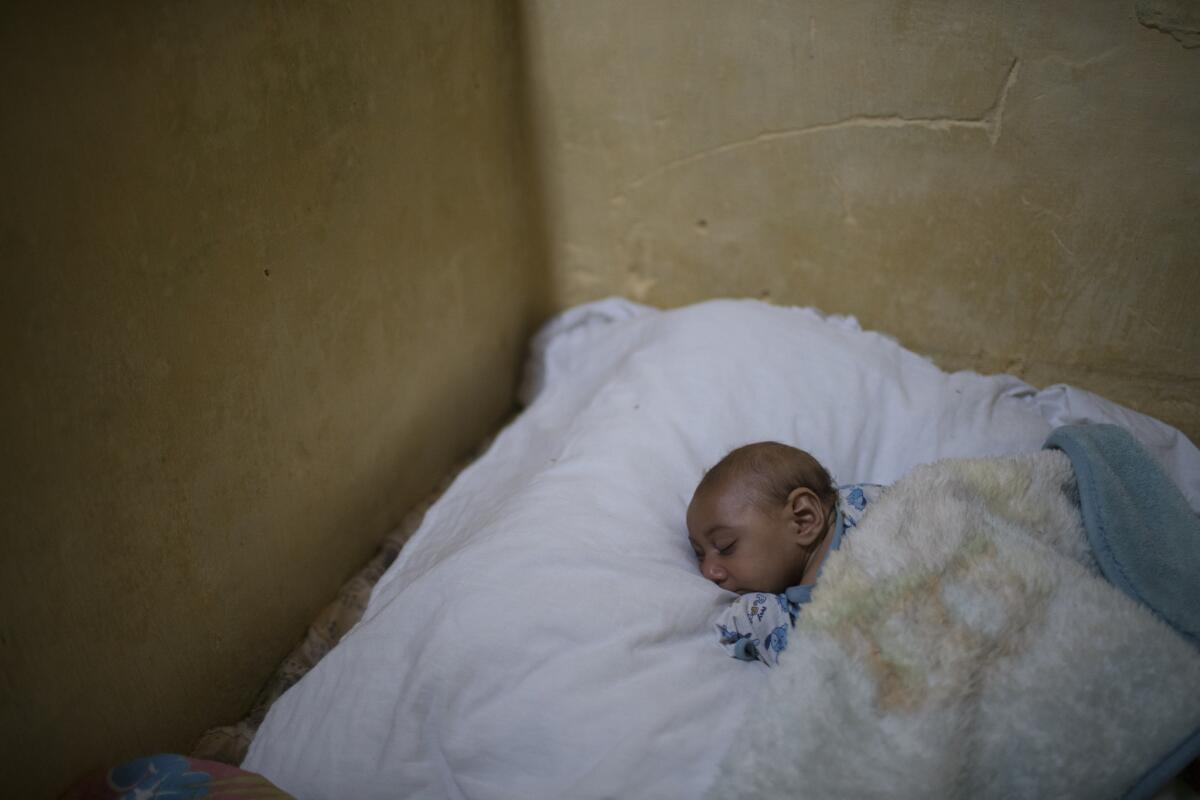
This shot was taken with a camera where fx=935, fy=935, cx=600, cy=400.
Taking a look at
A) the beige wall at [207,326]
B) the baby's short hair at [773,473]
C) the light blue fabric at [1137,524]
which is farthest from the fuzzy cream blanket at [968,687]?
the beige wall at [207,326]

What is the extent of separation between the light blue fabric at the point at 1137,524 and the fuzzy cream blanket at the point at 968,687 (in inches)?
2.1

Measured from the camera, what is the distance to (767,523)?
4.83 ft

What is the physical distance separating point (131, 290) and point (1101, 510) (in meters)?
1.43

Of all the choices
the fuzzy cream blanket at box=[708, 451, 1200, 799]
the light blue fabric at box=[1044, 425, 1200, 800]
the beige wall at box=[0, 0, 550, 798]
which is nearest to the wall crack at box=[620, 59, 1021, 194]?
the beige wall at box=[0, 0, 550, 798]

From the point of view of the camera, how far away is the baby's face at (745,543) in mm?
1473

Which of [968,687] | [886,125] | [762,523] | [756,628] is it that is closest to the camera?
[968,687]

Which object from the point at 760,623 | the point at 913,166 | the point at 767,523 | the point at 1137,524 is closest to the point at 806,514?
the point at 767,523

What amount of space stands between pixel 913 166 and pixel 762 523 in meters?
0.87

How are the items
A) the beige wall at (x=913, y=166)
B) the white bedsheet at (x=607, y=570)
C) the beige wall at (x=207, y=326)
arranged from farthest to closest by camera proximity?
the beige wall at (x=913, y=166), the white bedsheet at (x=607, y=570), the beige wall at (x=207, y=326)

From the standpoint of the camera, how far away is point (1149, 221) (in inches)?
69.4

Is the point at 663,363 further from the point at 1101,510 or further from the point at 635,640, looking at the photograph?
the point at 1101,510

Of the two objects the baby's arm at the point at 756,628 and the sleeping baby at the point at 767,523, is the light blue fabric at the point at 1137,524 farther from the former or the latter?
the baby's arm at the point at 756,628

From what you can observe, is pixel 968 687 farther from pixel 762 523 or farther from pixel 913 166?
pixel 913 166

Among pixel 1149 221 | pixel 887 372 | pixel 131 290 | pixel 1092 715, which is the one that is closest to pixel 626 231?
pixel 887 372
